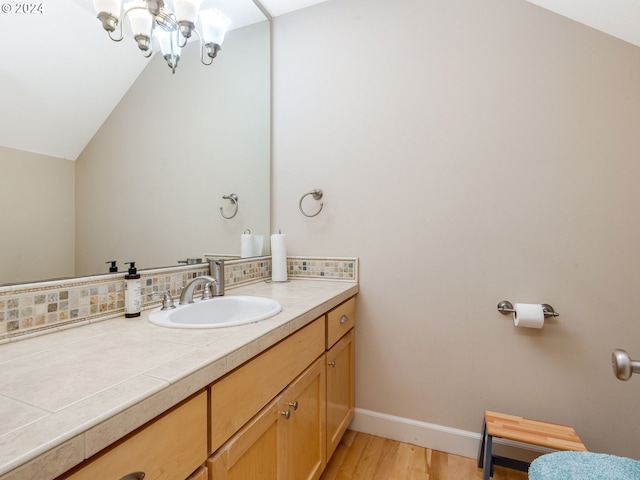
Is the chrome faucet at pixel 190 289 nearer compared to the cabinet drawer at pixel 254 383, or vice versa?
the cabinet drawer at pixel 254 383

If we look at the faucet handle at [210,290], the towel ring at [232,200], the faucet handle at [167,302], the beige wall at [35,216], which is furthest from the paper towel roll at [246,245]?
the beige wall at [35,216]

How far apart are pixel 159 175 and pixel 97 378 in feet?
2.84

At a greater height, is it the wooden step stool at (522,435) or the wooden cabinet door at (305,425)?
the wooden cabinet door at (305,425)

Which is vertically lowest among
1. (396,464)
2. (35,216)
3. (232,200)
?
(396,464)

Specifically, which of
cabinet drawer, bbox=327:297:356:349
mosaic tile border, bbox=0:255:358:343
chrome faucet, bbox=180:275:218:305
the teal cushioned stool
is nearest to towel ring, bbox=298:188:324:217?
cabinet drawer, bbox=327:297:356:349

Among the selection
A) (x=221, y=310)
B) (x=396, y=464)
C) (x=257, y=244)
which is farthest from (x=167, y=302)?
(x=396, y=464)

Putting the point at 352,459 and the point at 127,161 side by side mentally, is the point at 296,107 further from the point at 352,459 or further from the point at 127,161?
the point at 352,459

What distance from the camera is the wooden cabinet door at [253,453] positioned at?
2.39 ft

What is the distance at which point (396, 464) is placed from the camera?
1514mm

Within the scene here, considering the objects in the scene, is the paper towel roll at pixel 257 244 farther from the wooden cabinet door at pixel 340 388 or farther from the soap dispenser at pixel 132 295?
the soap dispenser at pixel 132 295

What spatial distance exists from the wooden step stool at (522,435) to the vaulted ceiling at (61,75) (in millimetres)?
1648

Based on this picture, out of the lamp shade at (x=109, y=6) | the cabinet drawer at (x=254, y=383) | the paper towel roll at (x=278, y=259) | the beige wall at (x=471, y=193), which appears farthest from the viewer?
the paper towel roll at (x=278, y=259)

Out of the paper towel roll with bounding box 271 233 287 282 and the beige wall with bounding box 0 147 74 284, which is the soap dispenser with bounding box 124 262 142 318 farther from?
the paper towel roll with bounding box 271 233 287 282

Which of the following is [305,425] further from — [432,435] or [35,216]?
[35,216]
